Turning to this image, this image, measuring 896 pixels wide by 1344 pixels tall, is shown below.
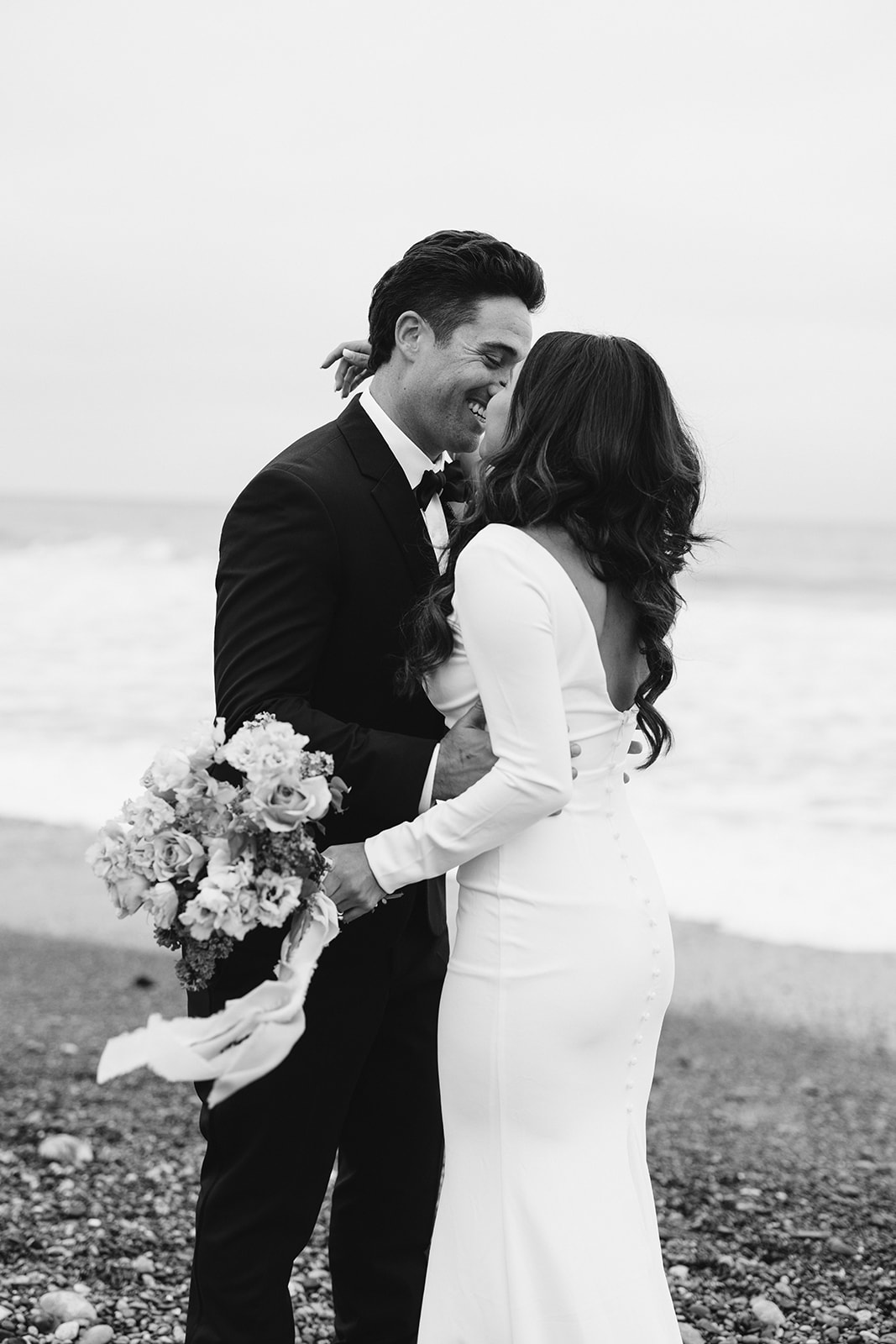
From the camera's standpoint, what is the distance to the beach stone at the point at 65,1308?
399 centimetres

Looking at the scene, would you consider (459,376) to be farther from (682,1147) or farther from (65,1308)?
(682,1147)

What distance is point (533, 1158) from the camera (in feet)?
9.33

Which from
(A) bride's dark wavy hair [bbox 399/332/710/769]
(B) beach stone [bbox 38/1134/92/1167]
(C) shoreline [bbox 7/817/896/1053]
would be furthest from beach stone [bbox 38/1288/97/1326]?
(C) shoreline [bbox 7/817/896/1053]

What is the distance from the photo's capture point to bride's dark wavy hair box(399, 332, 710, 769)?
294 cm

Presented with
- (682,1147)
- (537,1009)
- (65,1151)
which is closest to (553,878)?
(537,1009)

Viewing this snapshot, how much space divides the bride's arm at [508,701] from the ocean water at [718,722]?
0.66 meters

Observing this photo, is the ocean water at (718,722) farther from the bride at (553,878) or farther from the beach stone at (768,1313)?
the beach stone at (768,1313)

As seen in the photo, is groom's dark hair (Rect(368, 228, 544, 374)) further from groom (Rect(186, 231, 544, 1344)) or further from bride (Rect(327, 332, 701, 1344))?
bride (Rect(327, 332, 701, 1344))

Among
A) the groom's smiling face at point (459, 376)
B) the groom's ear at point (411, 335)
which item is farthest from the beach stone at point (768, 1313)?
the groom's ear at point (411, 335)

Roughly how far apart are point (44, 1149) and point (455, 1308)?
2.92m

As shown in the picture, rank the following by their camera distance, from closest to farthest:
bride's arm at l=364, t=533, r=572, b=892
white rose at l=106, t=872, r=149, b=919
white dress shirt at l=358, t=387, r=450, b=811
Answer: white rose at l=106, t=872, r=149, b=919 < bride's arm at l=364, t=533, r=572, b=892 < white dress shirt at l=358, t=387, r=450, b=811

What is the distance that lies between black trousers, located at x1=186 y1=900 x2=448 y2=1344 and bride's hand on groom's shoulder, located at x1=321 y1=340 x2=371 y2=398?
59.8 inches

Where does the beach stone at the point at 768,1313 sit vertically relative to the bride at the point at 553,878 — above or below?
below

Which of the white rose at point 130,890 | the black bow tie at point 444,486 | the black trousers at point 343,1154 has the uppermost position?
the black bow tie at point 444,486
